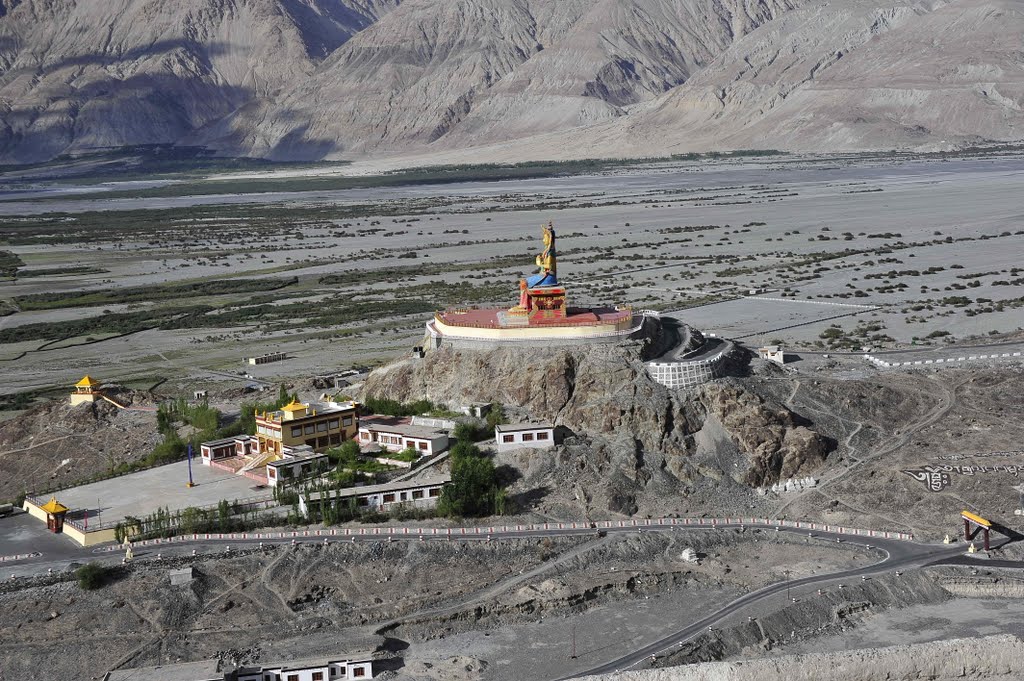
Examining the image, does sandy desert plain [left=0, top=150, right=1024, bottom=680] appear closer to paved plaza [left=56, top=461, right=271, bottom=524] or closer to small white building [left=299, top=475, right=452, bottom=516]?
small white building [left=299, top=475, right=452, bottom=516]

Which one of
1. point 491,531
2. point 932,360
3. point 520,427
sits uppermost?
point 520,427

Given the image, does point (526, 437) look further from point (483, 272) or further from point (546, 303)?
point (483, 272)

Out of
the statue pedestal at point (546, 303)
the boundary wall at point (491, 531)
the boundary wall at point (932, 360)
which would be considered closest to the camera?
the boundary wall at point (491, 531)

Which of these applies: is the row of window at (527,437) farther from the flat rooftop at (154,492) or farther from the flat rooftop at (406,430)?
the flat rooftop at (154,492)

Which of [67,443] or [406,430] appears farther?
[67,443]

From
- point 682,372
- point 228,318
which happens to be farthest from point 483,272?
point 682,372

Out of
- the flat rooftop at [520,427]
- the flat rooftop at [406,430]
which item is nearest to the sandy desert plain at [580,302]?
the flat rooftop at [520,427]
